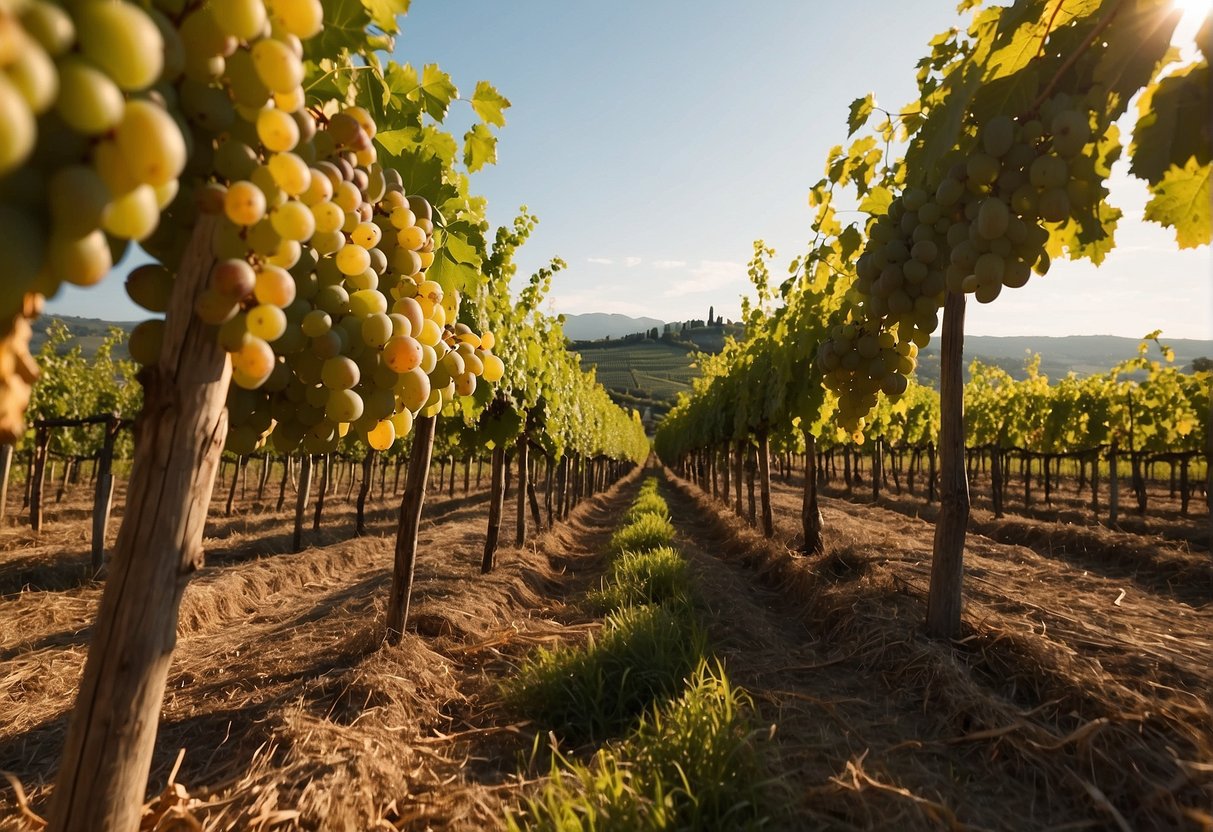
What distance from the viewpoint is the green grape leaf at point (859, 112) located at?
389cm

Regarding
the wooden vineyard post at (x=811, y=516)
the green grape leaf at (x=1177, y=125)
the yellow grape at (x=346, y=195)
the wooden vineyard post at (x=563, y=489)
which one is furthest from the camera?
the wooden vineyard post at (x=563, y=489)

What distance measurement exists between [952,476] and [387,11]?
3.84 metres

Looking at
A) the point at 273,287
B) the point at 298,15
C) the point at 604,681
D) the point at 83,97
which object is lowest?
the point at 604,681

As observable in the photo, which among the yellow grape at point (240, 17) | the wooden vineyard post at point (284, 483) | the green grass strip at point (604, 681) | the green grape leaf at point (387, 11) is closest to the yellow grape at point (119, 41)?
the yellow grape at point (240, 17)

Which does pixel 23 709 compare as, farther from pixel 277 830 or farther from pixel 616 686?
pixel 616 686

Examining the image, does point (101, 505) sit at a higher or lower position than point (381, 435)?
lower

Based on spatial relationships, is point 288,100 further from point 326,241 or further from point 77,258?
point 77,258

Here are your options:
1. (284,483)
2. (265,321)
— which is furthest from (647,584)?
(284,483)

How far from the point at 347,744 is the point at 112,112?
2908mm

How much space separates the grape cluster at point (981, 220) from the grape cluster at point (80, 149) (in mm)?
2633

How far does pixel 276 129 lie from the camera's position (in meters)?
1.08

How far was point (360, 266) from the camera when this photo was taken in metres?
1.46

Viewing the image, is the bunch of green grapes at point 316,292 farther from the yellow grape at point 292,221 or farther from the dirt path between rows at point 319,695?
the dirt path between rows at point 319,695

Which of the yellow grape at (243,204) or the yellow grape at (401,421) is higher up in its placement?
the yellow grape at (243,204)
